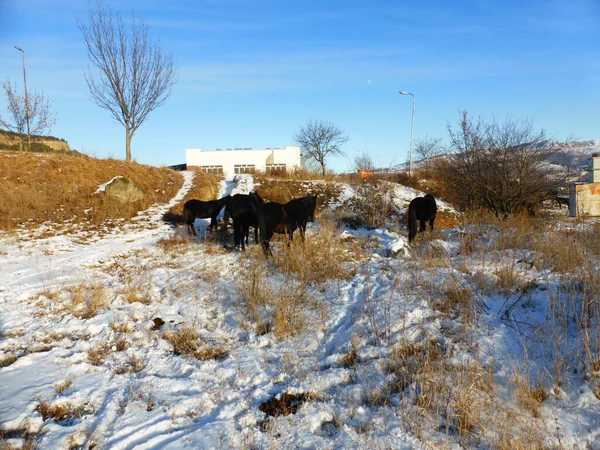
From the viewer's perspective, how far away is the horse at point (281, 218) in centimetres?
810

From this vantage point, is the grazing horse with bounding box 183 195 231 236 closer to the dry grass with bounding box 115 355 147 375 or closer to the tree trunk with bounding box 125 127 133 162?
the dry grass with bounding box 115 355 147 375

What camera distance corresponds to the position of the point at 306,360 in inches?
151

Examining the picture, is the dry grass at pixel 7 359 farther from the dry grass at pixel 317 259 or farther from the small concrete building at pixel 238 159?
the small concrete building at pixel 238 159

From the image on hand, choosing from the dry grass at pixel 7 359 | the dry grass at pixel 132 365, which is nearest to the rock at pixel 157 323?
the dry grass at pixel 132 365

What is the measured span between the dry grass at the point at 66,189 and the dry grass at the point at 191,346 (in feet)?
31.4

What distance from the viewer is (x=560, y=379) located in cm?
298

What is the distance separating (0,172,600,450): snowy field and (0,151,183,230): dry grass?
6761 millimetres

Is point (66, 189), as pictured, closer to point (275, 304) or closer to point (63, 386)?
point (275, 304)

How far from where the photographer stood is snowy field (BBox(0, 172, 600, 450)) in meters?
2.69

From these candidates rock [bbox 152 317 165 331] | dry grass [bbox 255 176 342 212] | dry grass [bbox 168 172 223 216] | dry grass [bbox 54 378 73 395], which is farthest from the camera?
dry grass [bbox 255 176 342 212]

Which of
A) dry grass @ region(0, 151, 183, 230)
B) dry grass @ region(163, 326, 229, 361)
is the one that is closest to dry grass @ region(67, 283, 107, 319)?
dry grass @ region(163, 326, 229, 361)

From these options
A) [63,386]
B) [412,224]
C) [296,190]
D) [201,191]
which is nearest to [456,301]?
[412,224]

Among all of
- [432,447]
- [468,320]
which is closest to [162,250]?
[468,320]

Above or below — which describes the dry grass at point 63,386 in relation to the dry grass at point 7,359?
below
